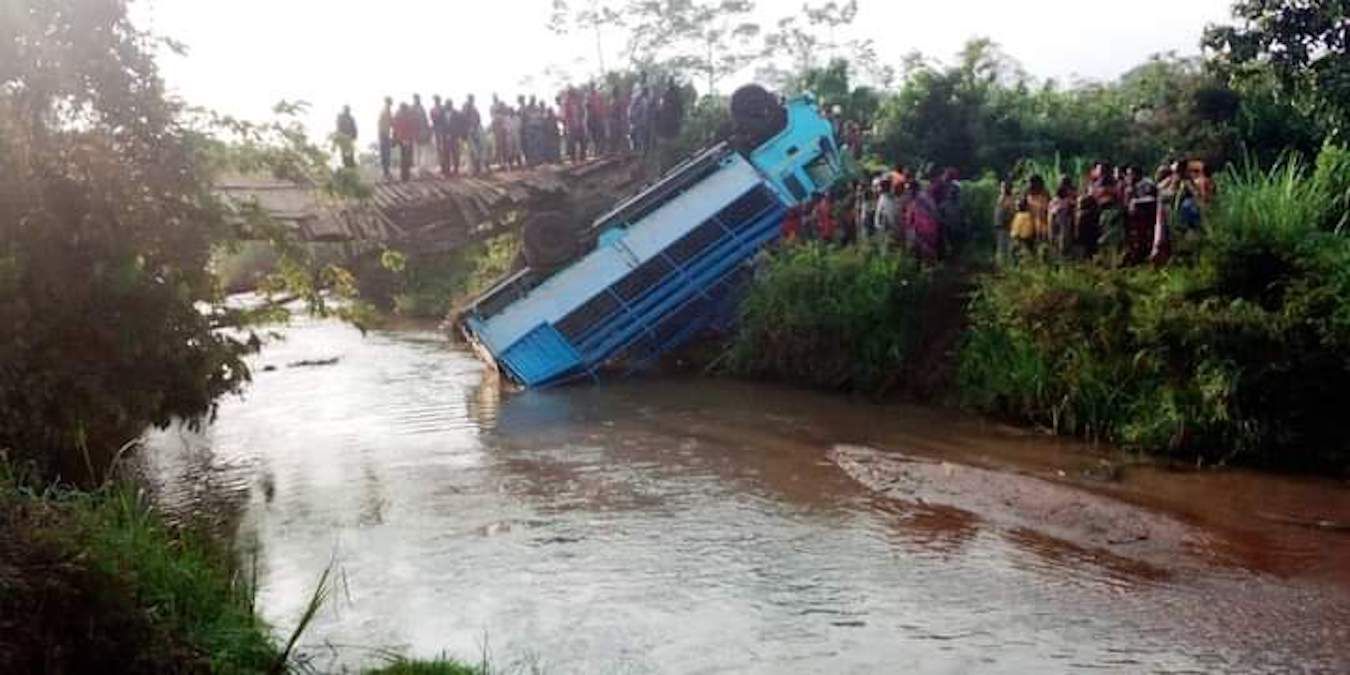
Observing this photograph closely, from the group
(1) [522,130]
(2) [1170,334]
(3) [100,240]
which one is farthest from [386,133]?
(2) [1170,334]

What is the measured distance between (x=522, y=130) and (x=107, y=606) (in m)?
17.4

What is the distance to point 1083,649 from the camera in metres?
8.05

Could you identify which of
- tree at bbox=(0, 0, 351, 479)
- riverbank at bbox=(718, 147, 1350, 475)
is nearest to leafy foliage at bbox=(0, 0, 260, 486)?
tree at bbox=(0, 0, 351, 479)

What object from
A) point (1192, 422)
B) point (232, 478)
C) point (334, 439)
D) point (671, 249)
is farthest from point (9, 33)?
point (1192, 422)

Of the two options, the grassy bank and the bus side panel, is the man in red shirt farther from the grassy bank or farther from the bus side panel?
the grassy bank

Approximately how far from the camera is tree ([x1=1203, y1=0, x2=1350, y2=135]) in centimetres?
1441

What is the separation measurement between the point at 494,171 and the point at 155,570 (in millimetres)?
15662

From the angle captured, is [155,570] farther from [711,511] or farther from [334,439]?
[334,439]

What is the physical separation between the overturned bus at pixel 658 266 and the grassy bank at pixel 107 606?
10973 millimetres

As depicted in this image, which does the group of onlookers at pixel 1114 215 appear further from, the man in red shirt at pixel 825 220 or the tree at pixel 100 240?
the tree at pixel 100 240

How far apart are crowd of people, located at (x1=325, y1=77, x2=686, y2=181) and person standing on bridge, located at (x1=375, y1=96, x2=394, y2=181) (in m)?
0.02

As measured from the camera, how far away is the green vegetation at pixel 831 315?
16141 mm

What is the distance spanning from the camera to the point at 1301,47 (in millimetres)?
14656

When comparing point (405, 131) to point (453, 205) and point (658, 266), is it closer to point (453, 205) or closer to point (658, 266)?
point (453, 205)
